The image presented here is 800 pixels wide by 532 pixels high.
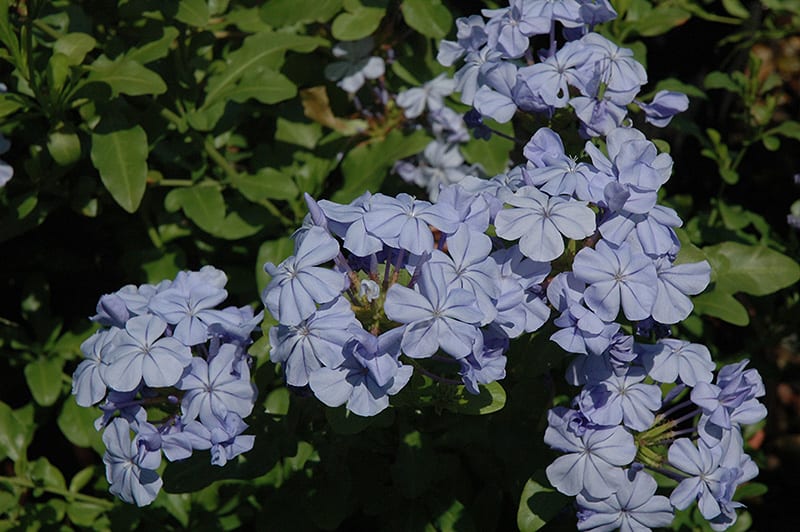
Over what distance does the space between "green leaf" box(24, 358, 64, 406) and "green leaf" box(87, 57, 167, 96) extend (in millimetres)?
988

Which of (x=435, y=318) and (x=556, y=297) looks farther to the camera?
(x=556, y=297)

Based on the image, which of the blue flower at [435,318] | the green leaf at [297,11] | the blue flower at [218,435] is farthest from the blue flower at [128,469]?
the green leaf at [297,11]

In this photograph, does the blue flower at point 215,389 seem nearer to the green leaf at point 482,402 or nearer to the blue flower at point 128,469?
the blue flower at point 128,469

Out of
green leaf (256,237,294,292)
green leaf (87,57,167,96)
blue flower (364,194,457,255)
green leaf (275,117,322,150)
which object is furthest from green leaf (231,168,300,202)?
blue flower (364,194,457,255)

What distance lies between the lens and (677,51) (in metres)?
3.58

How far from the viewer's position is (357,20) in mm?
2857

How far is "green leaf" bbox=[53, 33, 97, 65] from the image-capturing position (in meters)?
2.40

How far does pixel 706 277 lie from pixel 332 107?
192 centimetres

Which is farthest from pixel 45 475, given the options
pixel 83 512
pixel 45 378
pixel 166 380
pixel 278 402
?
pixel 166 380

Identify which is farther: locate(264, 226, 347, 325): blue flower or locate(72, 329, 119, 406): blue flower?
locate(72, 329, 119, 406): blue flower

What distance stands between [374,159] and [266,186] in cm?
43

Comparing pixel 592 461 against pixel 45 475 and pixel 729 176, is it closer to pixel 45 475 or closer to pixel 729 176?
pixel 729 176

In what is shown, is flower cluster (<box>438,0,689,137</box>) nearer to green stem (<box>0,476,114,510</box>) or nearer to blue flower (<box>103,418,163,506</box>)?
blue flower (<box>103,418,163,506</box>)

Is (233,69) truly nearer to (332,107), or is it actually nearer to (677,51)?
(332,107)
